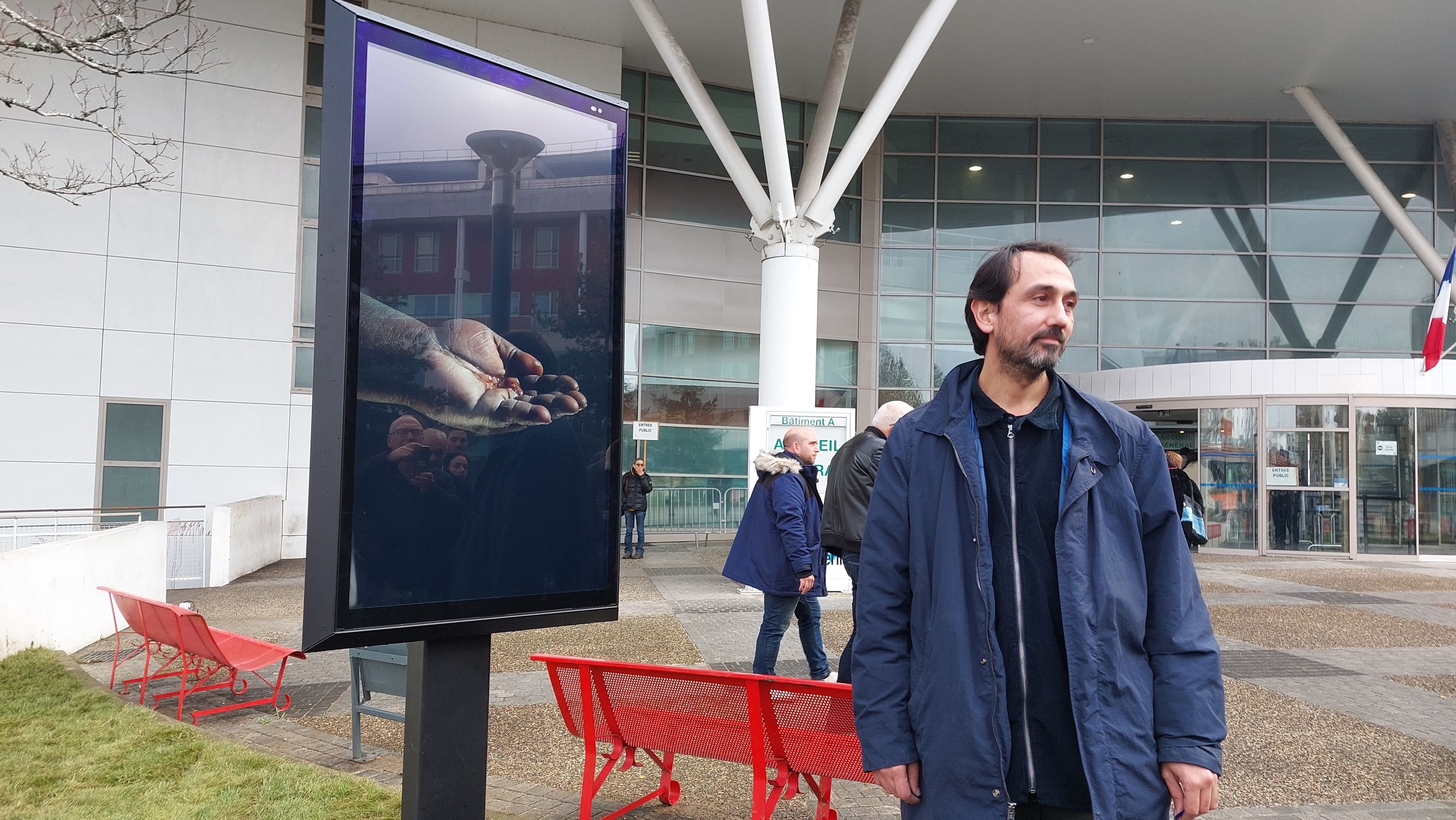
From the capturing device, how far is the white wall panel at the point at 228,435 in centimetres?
1658

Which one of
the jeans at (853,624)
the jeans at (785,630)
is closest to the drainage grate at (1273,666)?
the jeans at (853,624)

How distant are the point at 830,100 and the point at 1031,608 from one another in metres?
12.5

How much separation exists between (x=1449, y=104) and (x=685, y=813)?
2534 cm

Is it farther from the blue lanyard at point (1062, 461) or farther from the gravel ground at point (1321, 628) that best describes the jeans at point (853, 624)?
the gravel ground at point (1321, 628)

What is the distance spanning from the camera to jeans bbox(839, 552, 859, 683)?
3.18 meters

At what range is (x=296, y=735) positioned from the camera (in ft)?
18.6

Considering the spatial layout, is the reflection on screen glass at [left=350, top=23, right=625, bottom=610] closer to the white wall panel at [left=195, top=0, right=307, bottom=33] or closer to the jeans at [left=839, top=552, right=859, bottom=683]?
the jeans at [left=839, top=552, right=859, bottom=683]

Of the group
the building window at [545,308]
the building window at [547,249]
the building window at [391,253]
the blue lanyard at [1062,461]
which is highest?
the building window at [547,249]

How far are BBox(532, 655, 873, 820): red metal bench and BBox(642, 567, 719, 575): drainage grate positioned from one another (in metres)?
9.82

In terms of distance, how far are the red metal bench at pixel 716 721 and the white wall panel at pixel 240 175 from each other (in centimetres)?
1573

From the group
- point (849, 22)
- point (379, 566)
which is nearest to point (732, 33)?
point (849, 22)

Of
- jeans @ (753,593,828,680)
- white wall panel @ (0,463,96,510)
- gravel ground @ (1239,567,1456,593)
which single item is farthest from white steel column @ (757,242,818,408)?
white wall panel @ (0,463,96,510)

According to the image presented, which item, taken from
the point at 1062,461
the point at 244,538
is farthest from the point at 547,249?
the point at 244,538

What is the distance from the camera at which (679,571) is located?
14656 millimetres
